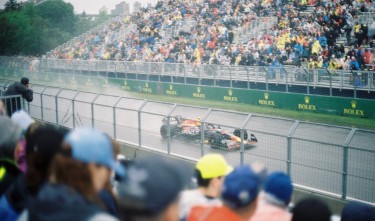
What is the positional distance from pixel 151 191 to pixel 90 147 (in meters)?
0.53

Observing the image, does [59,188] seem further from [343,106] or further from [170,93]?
[170,93]

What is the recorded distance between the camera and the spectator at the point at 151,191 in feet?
7.27

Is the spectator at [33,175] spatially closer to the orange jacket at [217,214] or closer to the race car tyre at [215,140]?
the orange jacket at [217,214]

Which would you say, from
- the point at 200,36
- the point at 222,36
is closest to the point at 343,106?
the point at 222,36

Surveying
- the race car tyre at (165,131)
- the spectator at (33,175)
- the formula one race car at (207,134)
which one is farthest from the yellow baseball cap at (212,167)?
the race car tyre at (165,131)

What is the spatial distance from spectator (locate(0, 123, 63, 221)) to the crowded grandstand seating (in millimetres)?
20654

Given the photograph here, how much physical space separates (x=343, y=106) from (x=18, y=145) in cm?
1766

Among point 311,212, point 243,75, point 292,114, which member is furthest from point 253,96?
point 311,212

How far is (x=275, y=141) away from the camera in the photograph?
898 centimetres

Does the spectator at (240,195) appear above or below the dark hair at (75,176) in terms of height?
below

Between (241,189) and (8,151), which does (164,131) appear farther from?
(241,189)

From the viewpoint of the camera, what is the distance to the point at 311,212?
10.8 feet

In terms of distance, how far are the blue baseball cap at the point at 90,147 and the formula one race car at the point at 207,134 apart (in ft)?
22.0

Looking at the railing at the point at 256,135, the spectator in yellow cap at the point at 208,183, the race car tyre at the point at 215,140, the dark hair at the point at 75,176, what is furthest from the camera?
the race car tyre at the point at 215,140
